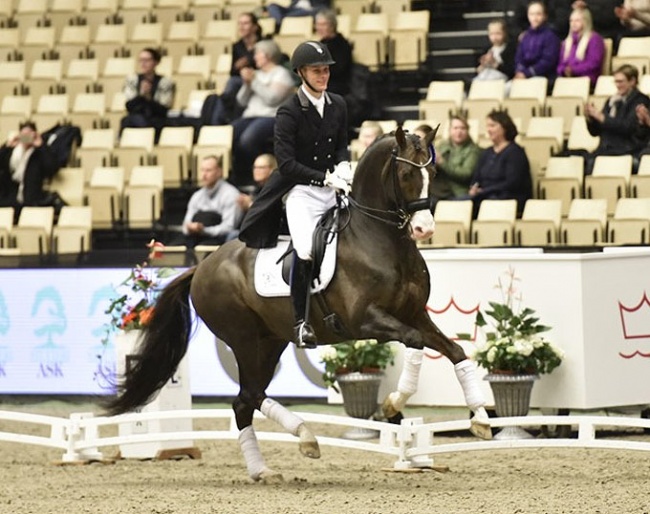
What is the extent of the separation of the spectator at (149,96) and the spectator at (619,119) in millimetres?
5026

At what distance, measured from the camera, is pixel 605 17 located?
15.1m

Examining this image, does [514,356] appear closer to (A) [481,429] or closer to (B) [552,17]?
(A) [481,429]

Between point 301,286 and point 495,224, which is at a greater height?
point 495,224

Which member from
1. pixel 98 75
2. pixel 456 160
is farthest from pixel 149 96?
pixel 456 160

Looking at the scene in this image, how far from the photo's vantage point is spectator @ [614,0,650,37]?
14.4m

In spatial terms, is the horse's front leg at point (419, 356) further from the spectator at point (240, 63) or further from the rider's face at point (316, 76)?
the spectator at point (240, 63)

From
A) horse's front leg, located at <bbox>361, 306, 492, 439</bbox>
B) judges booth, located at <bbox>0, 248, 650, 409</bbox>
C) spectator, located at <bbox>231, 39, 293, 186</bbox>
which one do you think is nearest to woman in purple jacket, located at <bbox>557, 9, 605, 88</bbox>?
spectator, located at <bbox>231, 39, 293, 186</bbox>

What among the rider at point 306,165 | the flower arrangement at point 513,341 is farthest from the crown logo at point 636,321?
the rider at point 306,165

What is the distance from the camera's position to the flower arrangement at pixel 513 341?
33.2 feet

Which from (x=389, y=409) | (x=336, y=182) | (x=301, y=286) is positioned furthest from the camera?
(x=301, y=286)

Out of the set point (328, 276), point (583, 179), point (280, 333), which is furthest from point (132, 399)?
point (583, 179)

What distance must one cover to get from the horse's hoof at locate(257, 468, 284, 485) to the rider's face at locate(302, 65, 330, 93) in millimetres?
2190

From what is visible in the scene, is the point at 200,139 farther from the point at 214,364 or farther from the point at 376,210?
the point at 376,210

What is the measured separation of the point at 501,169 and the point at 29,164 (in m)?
5.29
